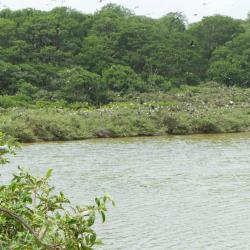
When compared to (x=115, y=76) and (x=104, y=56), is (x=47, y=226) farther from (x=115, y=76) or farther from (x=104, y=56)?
(x=104, y=56)

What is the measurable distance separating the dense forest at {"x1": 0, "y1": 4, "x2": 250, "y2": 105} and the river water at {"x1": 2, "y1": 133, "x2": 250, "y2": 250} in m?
14.4

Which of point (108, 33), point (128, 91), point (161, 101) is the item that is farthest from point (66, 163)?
point (108, 33)

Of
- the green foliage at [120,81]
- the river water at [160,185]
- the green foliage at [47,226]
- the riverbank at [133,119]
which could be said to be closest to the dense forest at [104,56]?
the green foliage at [120,81]

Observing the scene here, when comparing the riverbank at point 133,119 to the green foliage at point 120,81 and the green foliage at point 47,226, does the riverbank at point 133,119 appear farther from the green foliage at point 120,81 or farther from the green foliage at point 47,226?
the green foliage at point 47,226

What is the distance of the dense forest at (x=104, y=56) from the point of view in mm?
44959

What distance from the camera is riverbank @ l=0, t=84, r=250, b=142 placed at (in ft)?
103

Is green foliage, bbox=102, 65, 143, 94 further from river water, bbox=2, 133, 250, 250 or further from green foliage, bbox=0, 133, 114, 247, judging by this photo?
green foliage, bbox=0, 133, 114, 247

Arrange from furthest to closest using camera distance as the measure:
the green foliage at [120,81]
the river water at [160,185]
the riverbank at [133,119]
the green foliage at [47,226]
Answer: the green foliage at [120,81]
the riverbank at [133,119]
the river water at [160,185]
the green foliage at [47,226]

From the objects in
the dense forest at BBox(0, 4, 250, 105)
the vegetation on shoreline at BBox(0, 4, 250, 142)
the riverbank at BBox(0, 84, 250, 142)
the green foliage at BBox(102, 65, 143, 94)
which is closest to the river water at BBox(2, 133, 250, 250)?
the riverbank at BBox(0, 84, 250, 142)

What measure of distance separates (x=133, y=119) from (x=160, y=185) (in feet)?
55.3

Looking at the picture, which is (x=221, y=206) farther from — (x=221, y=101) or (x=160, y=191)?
(x=221, y=101)

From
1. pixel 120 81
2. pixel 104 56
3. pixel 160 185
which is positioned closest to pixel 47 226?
pixel 160 185

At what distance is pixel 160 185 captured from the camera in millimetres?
17656

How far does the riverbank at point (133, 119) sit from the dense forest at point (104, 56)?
4249 millimetres
